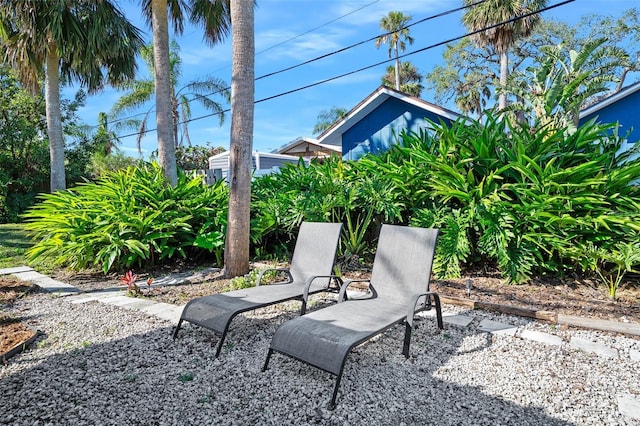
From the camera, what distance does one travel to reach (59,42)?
9.14m

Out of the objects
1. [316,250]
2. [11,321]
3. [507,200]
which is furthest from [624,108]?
[11,321]

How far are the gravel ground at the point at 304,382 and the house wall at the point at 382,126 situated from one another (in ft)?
27.6

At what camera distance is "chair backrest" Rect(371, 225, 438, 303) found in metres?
3.41

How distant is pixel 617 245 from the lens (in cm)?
419

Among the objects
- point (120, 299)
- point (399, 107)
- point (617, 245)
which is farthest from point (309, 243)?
point (399, 107)

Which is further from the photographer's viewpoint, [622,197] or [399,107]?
[399,107]

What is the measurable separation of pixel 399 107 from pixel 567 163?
7.27 metres

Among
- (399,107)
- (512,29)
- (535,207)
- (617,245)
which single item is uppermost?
(512,29)

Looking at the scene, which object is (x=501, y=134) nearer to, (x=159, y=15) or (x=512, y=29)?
(x=159, y=15)

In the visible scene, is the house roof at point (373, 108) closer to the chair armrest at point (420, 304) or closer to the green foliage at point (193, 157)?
the chair armrest at point (420, 304)

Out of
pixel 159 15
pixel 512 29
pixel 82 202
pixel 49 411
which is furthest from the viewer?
pixel 512 29

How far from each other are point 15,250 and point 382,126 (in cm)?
1038

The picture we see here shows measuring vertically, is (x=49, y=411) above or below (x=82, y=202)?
below

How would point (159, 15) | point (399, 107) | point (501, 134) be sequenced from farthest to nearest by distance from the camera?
point (399, 107) < point (159, 15) < point (501, 134)
